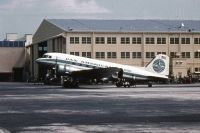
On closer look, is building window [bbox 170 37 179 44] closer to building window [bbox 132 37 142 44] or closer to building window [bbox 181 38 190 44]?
building window [bbox 181 38 190 44]

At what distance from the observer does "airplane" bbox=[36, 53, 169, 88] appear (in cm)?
7981

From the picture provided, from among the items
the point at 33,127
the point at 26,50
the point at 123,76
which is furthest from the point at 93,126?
the point at 26,50

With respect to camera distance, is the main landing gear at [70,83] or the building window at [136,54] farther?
the building window at [136,54]

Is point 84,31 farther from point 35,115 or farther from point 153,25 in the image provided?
point 35,115

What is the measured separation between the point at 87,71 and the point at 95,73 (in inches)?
63.2

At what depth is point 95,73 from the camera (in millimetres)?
80188

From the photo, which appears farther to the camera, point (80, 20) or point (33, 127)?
point (80, 20)

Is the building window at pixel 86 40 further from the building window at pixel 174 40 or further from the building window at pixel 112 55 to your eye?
the building window at pixel 174 40

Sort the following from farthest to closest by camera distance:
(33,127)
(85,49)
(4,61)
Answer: (4,61) < (85,49) < (33,127)

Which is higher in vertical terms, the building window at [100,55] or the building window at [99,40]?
the building window at [99,40]

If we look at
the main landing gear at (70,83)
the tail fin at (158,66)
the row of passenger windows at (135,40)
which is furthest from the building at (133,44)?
the main landing gear at (70,83)

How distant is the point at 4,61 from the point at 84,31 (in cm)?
5898

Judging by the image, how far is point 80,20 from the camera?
5610 inches

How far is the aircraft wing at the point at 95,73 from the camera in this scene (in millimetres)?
79144
